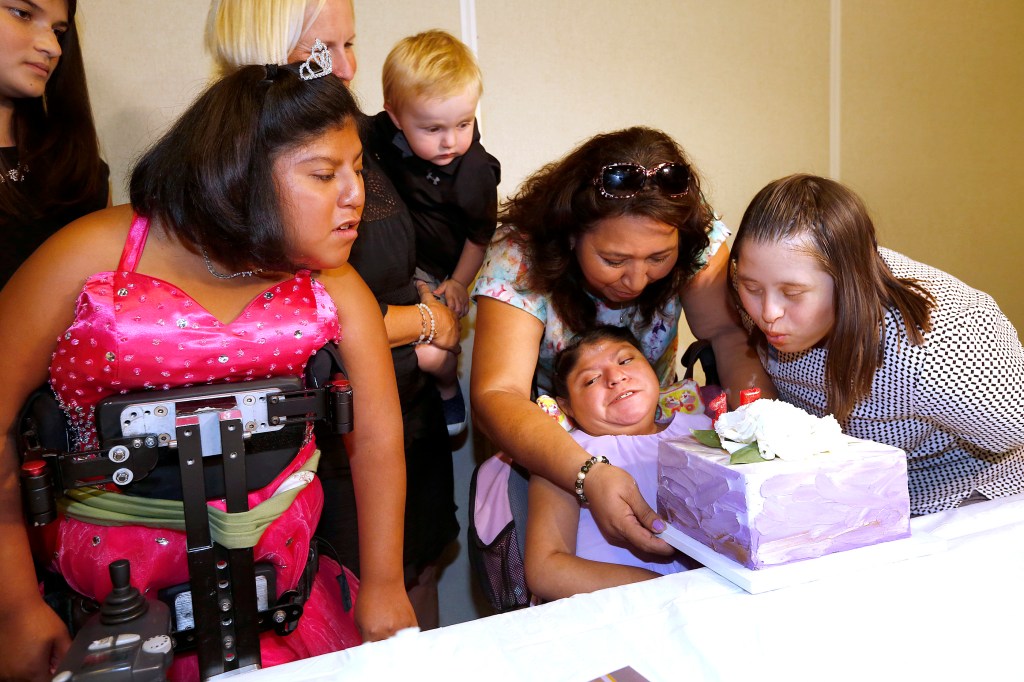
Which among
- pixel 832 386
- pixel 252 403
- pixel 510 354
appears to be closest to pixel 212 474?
pixel 252 403

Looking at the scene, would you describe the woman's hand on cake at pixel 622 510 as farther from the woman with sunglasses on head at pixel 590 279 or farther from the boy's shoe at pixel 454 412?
the boy's shoe at pixel 454 412

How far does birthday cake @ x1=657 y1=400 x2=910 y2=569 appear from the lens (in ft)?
3.83

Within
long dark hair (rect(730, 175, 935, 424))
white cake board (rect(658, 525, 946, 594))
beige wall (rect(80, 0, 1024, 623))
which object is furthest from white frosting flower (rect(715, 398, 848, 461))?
beige wall (rect(80, 0, 1024, 623))

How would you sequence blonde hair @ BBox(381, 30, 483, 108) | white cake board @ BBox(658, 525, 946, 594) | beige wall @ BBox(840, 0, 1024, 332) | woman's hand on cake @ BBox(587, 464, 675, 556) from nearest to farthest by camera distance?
white cake board @ BBox(658, 525, 946, 594) < woman's hand on cake @ BBox(587, 464, 675, 556) < blonde hair @ BBox(381, 30, 483, 108) < beige wall @ BBox(840, 0, 1024, 332)

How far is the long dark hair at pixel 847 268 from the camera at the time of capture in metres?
1.49

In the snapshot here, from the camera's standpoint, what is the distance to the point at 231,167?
3.91ft

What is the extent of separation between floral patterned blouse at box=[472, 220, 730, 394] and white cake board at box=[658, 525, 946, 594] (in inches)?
29.9

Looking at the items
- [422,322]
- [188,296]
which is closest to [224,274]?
[188,296]

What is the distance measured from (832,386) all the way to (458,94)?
1129mm

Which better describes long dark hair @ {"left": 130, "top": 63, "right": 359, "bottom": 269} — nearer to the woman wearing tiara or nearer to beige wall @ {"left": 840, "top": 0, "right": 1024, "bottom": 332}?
the woman wearing tiara

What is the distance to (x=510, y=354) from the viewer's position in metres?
1.83

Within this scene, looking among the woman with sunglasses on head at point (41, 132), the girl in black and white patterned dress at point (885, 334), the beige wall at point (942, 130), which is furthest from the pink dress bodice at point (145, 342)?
the beige wall at point (942, 130)

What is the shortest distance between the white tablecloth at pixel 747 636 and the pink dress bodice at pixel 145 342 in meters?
0.46

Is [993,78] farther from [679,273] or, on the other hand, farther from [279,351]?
[279,351]
